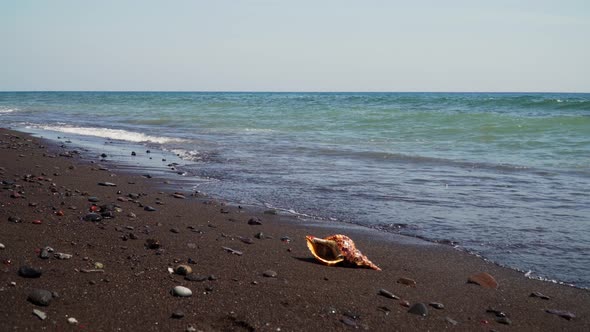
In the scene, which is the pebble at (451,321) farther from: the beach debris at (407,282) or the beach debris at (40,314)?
the beach debris at (40,314)

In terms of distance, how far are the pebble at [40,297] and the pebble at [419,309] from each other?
90.1 inches

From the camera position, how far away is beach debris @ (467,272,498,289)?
475 centimetres

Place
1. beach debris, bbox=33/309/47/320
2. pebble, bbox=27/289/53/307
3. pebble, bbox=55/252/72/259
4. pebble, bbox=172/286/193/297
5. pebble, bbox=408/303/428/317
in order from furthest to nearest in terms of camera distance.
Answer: pebble, bbox=55/252/72/259
pebble, bbox=408/303/428/317
pebble, bbox=172/286/193/297
pebble, bbox=27/289/53/307
beach debris, bbox=33/309/47/320

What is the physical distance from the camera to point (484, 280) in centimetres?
480

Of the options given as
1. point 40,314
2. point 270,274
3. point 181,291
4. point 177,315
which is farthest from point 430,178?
point 40,314

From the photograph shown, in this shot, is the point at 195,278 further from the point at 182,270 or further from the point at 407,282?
the point at 407,282

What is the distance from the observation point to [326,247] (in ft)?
17.3

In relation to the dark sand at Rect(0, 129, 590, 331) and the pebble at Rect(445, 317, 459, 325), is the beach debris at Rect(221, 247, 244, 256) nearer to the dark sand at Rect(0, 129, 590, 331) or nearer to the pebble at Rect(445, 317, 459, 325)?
the dark sand at Rect(0, 129, 590, 331)

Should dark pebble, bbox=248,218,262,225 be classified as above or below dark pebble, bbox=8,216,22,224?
below

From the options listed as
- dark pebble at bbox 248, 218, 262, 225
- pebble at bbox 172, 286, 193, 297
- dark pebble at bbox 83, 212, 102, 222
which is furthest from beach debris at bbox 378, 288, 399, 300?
dark pebble at bbox 83, 212, 102, 222

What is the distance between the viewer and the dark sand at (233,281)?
355 centimetres

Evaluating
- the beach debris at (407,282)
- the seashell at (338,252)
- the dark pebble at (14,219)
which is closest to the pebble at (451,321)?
the beach debris at (407,282)

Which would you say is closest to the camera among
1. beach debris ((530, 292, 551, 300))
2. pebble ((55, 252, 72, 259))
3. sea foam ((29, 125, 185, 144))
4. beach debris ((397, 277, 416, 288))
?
pebble ((55, 252, 72, 259))

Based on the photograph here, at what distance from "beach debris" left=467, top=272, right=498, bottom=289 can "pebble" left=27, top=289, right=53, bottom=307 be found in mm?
3156
